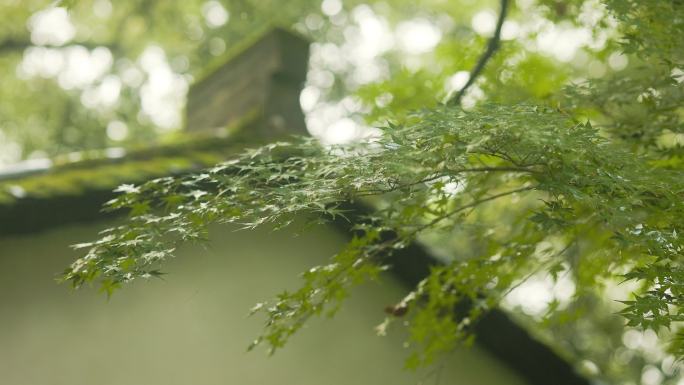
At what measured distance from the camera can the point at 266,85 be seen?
19.7ft

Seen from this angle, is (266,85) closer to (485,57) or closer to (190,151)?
(190,151)

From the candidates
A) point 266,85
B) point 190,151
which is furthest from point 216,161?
point 266,85

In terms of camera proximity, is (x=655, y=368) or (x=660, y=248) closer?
(x=660, y=248)

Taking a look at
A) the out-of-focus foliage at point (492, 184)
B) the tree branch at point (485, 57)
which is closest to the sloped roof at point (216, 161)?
the out-of-focus foliage at point (492, 184)

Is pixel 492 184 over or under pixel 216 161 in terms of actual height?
under

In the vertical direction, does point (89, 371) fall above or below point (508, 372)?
above

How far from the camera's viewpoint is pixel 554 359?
5105 millimetres

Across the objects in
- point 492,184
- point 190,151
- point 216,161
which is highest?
point 190,151

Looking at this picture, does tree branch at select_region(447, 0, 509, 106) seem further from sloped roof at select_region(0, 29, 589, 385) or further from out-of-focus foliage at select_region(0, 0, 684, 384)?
sloped roof at select_region(0, 29, 589, 385)

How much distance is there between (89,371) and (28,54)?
11.1 m

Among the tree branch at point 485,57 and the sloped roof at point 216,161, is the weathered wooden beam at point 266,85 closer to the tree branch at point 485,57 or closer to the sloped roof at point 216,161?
the sloped roof at point 216,161

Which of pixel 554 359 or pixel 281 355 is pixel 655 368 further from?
pixel 281 355

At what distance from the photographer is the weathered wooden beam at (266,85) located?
5.86 m

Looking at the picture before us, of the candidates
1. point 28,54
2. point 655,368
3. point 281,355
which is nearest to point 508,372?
point 281,355
